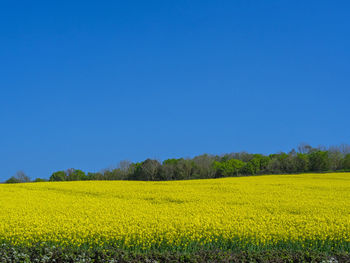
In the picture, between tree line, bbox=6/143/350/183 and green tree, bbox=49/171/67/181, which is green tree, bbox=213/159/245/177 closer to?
tree line, bbox=6/143/350/183

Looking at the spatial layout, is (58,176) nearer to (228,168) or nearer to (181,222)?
(228,168)

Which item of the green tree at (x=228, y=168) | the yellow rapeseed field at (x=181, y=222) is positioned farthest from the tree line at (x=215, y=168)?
the yellow rapeseed field at (x=181, y=222)

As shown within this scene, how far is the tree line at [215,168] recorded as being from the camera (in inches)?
2272

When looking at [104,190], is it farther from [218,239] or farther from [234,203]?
[218,239]

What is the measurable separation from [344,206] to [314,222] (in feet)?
19.4

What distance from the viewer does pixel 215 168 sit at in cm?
6025

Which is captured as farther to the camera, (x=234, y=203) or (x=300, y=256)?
(x=234, y=203)

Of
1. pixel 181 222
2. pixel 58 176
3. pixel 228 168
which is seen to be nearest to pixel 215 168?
pixel 228 168

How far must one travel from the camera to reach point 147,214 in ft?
50.5

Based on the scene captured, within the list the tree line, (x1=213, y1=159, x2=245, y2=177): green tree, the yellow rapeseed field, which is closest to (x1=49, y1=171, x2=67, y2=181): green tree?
the tree line

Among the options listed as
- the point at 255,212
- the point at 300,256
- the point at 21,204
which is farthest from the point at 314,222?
the point at 21,204

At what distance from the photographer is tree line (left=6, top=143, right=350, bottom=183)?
57.7m

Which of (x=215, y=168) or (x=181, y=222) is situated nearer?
(x=181, y=222)

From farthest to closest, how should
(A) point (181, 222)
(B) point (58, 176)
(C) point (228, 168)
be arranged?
(B) point (58, 176) < (C) point (228, 168) < (A) point (181, 222)
